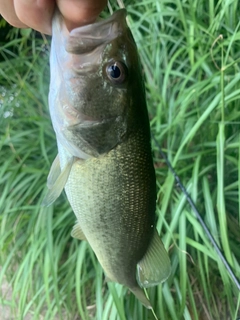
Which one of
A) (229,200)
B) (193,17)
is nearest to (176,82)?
(193,17)

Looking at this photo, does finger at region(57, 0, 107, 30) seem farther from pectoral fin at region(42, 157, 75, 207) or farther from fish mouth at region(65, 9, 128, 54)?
pectoral fin at region(42, 157, 75, 207)

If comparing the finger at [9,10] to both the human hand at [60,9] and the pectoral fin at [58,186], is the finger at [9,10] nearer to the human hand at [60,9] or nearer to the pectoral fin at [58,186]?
the human hand at [60,9]

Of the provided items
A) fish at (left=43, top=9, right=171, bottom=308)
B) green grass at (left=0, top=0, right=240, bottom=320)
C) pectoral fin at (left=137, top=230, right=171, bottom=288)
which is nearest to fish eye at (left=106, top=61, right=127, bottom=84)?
fish at (left=43, top=9, right=171, bottom=308)

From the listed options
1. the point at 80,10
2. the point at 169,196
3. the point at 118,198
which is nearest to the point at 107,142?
the point at 118,198

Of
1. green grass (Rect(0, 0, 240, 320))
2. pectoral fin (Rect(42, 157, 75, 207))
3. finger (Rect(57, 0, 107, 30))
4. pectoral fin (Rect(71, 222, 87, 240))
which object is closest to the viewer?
finger (Rect(57, 0, 107, 30))

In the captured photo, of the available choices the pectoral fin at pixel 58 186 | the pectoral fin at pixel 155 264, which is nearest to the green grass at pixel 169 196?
the pectoral fin at pixel 155 264

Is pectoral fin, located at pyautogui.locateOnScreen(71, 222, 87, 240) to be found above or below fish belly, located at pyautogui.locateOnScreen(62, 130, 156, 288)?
below
